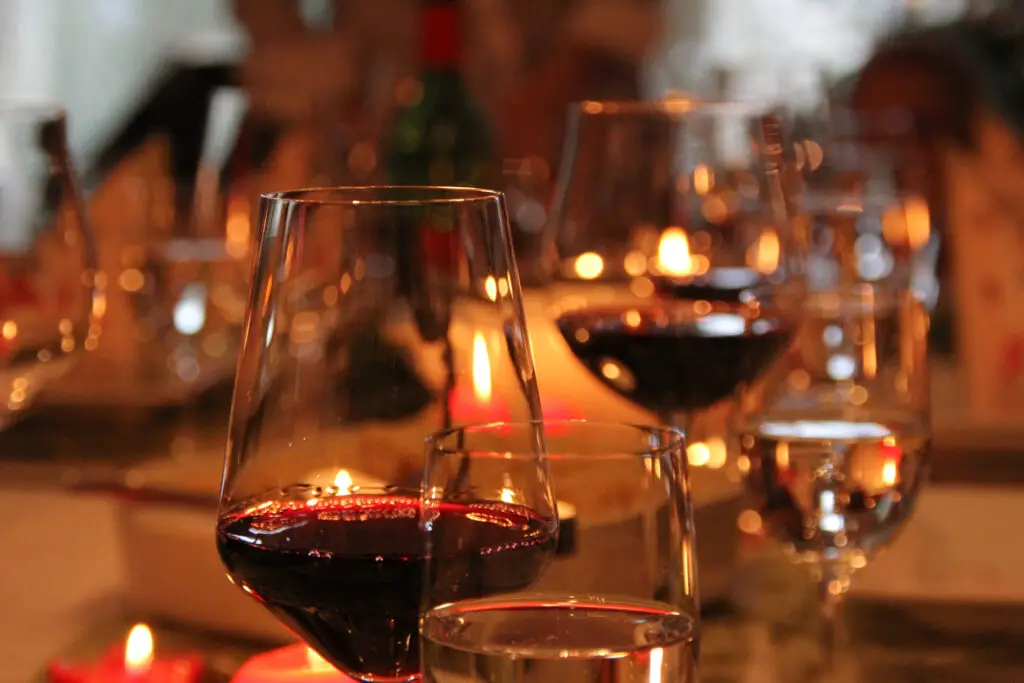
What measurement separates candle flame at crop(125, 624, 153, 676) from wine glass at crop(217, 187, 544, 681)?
211mm

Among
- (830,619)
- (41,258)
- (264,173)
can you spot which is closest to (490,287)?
(830,619)

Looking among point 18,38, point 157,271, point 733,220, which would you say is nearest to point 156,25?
point 18,38

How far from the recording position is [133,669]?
709 millimetres

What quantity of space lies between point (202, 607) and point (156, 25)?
11.1ft

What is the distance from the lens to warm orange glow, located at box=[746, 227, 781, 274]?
0.87 m

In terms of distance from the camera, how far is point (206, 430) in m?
1.33

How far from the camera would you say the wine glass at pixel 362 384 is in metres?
0.51

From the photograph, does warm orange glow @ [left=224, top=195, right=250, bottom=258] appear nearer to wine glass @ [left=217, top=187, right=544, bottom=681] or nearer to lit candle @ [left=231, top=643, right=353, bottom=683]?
lit candle @ [left=231, top=643, right=353, bottom=683]

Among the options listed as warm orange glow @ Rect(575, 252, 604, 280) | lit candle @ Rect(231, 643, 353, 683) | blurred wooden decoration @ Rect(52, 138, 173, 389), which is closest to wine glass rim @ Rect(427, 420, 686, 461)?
lit candle @ Rect(231, 643, 353, 683)

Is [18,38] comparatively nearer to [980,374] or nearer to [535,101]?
[535,101]

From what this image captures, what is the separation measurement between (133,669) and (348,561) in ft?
0.82

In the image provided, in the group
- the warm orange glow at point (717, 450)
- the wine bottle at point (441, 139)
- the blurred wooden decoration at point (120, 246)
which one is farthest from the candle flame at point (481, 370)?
the wine bottle at point (441, 139)

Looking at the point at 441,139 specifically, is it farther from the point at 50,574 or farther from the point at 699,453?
the point at 50,574

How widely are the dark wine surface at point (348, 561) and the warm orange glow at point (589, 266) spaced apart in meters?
0.39
